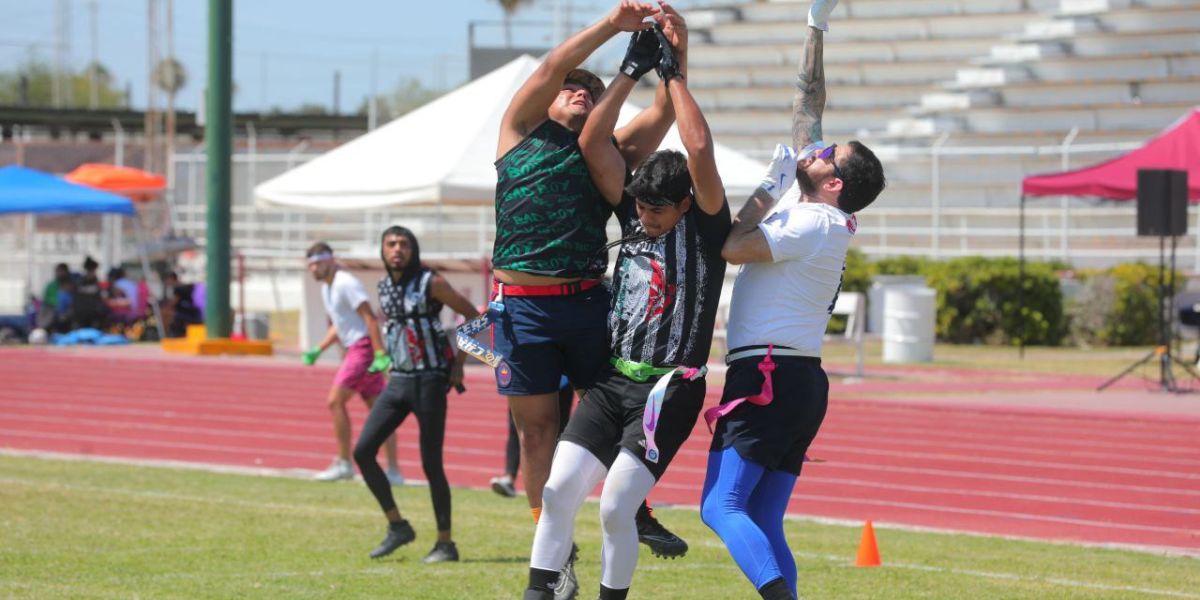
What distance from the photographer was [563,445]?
6.16 meters

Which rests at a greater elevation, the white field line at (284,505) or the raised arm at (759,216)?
the raised arm at (759,216)

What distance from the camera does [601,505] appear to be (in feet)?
20.0

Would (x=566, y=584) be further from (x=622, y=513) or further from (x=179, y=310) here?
(x=179, y=310)

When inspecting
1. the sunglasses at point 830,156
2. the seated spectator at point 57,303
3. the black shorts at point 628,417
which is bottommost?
the seated spectator at point 57,303

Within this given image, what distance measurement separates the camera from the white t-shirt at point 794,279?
19.5 feet

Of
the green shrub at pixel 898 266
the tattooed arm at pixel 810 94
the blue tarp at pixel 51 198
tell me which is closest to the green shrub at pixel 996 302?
the green shrub at pixel 898 266

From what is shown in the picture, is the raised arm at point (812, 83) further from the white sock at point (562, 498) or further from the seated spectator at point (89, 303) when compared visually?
the seated spectator at point (89, 303)

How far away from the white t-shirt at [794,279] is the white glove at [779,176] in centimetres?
7

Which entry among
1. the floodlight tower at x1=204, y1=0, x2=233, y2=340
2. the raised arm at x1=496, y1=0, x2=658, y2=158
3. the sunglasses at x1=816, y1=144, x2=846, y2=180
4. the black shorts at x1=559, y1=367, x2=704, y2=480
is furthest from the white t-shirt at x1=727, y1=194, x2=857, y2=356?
the floodlight tower at x1=204, y1=0, x2=233, y2=340

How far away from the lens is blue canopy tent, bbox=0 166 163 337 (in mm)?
26891

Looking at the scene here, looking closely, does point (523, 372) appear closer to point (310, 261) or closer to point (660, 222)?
point (660, 222)

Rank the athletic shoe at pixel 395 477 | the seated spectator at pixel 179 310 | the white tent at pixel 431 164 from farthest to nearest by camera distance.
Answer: the seated spectator at pixel 179 310 → the white tent at pixel 431 164 → the athletic shoe at pixel 395 477

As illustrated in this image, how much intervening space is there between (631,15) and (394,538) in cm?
409

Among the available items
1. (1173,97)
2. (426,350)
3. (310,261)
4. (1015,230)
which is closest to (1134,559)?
(426,350)
